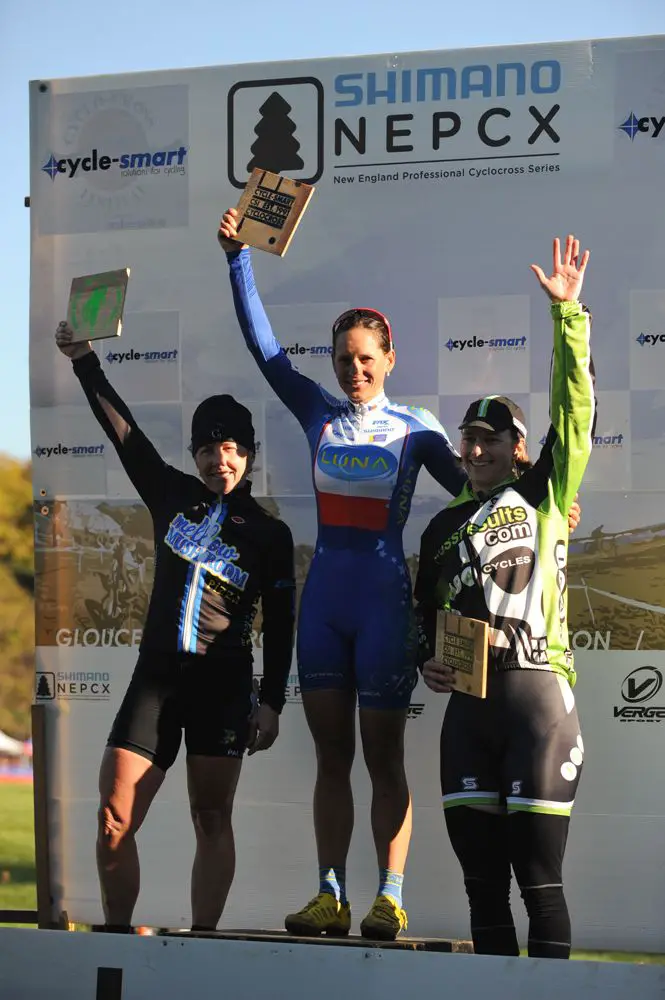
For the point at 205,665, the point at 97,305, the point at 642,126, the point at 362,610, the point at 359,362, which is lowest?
the point at 205,665

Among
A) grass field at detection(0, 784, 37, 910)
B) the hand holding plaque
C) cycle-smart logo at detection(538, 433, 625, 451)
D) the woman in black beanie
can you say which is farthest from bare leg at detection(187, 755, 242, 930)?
grass field at detection(0, 784, 37, 910)

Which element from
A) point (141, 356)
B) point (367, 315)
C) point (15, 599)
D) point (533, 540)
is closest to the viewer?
point (533, 540)

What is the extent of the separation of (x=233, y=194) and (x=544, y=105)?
3.68 feet

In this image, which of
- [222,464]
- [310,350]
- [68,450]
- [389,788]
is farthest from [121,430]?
[389,788]

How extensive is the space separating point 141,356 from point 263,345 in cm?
51

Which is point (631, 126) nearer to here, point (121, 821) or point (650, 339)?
point (650, 339)

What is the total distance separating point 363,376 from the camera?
3.93 m

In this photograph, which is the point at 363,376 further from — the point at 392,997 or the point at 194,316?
the point at 392,997

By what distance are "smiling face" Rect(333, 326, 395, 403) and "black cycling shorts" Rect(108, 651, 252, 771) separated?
1.00 metres

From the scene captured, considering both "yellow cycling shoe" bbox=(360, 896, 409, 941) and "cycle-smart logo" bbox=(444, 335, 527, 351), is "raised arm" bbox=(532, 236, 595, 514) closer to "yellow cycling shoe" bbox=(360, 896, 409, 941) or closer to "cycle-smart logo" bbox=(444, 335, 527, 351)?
"cycle-smart logo" bbox=(444, 335, 527, 351)

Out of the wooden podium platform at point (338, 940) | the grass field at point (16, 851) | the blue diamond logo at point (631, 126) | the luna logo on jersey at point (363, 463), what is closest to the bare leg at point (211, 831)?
the wooden podium platform at point (338, 940)

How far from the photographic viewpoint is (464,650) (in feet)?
11.5

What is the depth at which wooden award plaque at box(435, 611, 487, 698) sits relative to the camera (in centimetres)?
347

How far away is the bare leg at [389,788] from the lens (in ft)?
12.7
